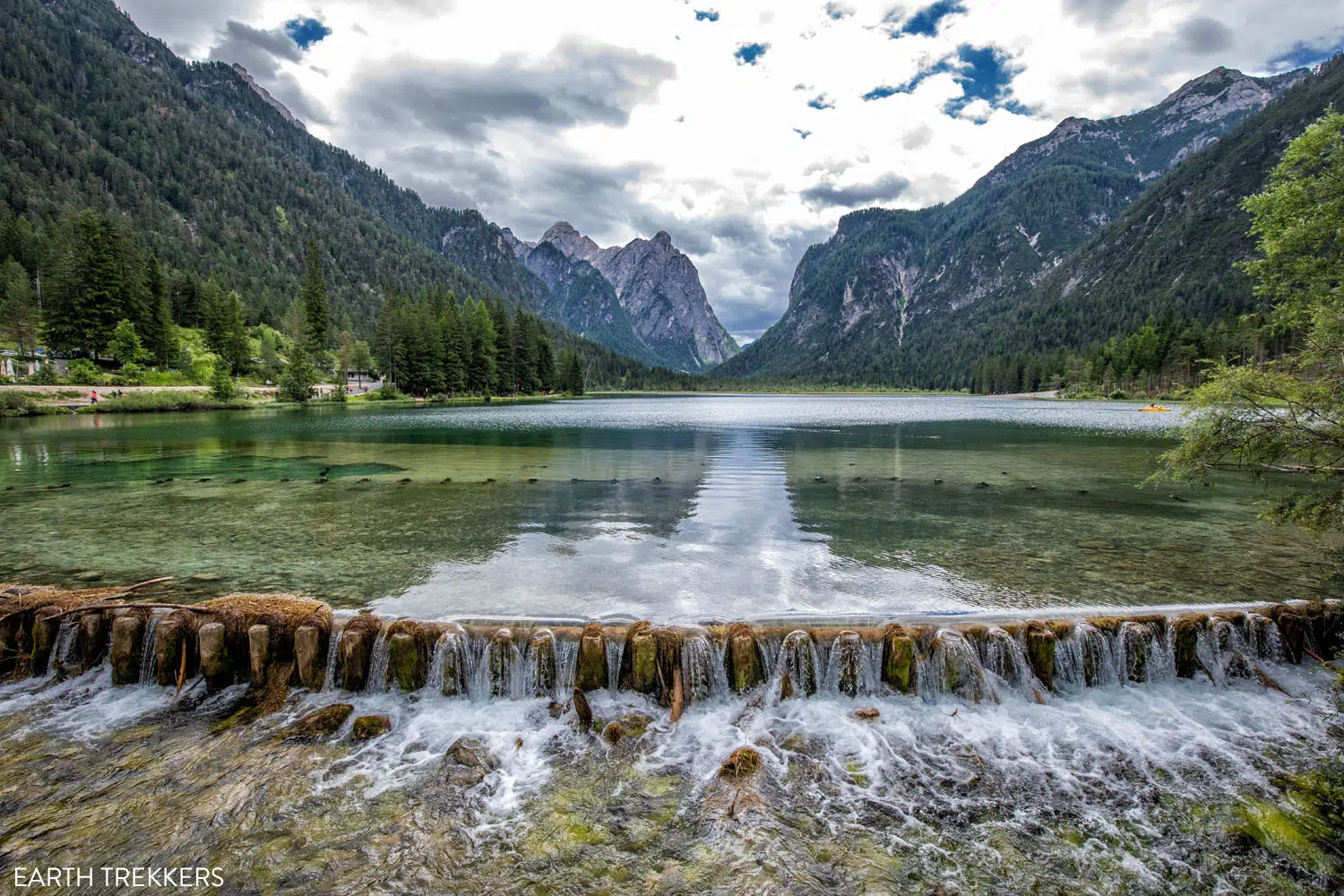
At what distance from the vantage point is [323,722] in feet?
28.8

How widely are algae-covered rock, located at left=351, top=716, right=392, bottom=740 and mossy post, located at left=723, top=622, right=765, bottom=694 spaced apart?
5.54 metres

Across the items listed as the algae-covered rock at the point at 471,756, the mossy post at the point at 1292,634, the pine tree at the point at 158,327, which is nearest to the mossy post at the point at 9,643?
the algae-covered rock at the point at 471,756

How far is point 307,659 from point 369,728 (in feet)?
7.33

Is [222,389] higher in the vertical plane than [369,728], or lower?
higher

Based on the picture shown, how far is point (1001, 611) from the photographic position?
12195 millimetres

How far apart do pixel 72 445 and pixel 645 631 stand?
54635mm

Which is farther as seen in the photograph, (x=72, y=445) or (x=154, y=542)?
(x=72, y=445)

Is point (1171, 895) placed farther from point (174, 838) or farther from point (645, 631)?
point (174, 838)

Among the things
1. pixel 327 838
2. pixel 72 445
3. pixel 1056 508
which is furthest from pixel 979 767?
pixel 72 445

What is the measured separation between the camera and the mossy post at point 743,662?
10.0m

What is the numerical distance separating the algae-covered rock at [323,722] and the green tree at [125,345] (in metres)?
120

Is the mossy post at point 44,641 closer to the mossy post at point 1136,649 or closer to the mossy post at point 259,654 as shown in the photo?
the mossy post at point 259,654

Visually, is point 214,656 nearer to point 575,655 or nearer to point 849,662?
point 575,655

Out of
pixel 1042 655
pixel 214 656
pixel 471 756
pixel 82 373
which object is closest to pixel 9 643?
pixel 214 656
